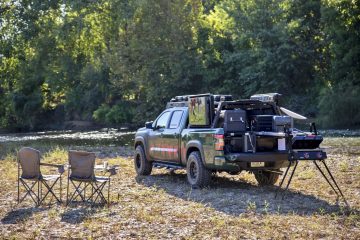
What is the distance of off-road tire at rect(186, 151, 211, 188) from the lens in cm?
1362

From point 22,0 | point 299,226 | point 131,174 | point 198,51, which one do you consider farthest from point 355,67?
point 299,226

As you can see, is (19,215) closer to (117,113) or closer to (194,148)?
(194,148)

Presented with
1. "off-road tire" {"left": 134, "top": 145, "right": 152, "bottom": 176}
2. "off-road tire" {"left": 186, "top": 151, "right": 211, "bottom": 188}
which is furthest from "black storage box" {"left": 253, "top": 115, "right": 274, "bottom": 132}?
"off-road tire" {"left": 134, "top": 145, "right": 152, "bottom": 176}

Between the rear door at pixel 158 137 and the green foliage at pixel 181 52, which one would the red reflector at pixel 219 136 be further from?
the green foliage at pixel 181 52

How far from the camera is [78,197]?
1270 centimetres

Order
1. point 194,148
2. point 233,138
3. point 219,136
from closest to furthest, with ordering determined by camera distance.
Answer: point 219,136, point 233,138, point 194,148

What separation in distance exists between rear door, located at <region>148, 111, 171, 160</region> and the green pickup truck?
0.40ft

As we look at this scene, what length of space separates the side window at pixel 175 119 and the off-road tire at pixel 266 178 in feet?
7.44

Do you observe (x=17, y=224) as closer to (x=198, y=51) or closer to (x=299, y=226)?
(x=299, y=226)

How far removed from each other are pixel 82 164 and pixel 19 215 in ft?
4.87

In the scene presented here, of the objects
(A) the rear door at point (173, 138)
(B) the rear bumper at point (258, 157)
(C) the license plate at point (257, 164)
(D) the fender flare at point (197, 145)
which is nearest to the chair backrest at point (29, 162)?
(D) the fender flare at point (197, 145)

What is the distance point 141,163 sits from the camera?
16.8 meters

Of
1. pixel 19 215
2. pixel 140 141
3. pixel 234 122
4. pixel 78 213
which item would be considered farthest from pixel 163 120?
pixel 19 215

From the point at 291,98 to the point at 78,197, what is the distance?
3491cm
